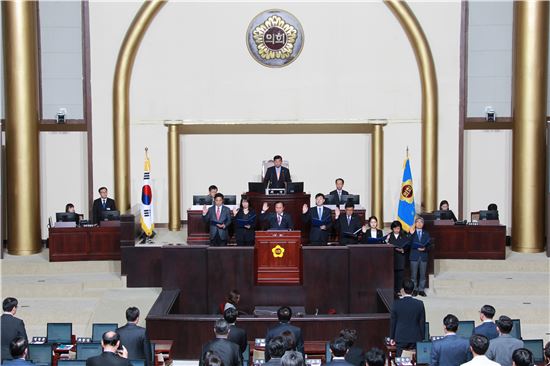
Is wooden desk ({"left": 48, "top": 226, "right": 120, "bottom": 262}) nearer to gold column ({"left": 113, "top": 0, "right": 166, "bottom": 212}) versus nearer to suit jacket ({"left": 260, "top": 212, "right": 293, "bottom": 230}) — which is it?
gold column ({"left": 113, "top": 0, "right": 166, "bottom": 212})

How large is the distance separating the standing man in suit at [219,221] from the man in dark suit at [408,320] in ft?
16.8

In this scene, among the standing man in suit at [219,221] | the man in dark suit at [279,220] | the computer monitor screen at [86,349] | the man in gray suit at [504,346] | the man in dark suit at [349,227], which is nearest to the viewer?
the man in gray suit at [504,346]

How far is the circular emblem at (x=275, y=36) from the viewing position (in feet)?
57.0

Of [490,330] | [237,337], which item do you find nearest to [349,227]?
[490,330]

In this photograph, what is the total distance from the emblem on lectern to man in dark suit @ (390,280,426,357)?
3553 mm

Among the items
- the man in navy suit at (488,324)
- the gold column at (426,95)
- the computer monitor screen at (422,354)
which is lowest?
the computer monitor screen at (422,354)

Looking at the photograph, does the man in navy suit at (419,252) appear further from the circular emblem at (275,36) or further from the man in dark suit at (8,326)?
the man in dark suit at (8,326)

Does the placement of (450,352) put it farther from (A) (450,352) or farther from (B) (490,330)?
(B) (490,330)

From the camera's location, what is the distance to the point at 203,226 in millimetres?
15297

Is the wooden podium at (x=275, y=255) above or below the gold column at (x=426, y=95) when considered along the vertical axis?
below

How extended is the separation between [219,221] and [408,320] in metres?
5.28

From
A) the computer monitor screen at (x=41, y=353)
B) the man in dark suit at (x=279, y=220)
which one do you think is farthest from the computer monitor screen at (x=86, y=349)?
the man in dark suit at (x=279, y=220)

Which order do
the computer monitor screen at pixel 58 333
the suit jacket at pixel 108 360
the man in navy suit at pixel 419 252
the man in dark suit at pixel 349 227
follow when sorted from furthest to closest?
the man in dark suit at pixel 349 227 → the man in navy suit at pixel 419 252 → the computer monitor screen at pixel 58 333 → the suit jacket at pixel 108 360

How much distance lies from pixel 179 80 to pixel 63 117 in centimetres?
245
